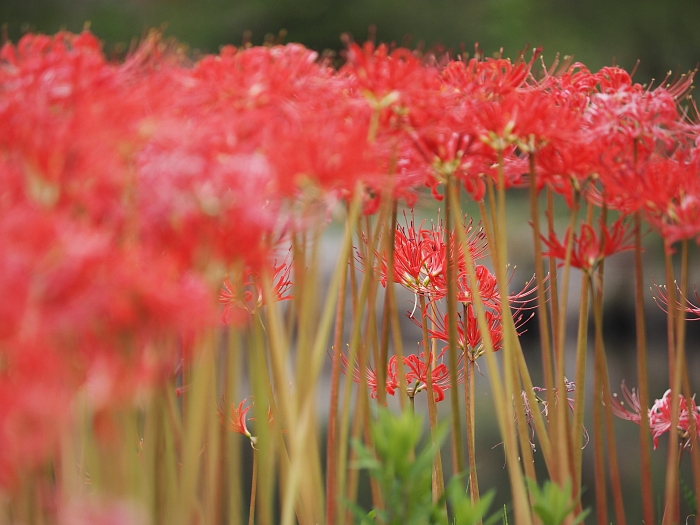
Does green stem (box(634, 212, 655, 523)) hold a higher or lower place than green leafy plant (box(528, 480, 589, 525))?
higher

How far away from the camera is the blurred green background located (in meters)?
1.68

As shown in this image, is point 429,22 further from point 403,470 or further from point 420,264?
point 403,470

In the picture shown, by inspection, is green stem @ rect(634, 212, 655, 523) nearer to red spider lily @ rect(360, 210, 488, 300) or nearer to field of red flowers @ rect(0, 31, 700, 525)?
field of red flowers @ rect(0, 31, 700, 525)

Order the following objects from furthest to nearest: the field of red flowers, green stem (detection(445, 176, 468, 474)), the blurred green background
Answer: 1. the blurred green background
2. green stem (detection(445, 176, 468, 474))
3. the field of red flowers

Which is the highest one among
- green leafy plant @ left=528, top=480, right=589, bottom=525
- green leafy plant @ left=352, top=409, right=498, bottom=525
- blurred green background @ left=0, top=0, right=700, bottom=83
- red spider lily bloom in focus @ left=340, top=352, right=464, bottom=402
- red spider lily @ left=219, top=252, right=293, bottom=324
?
blurred green background @ left=0, top=0, right=700, bottom=83

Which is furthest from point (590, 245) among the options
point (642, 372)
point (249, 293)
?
point (249, 293)

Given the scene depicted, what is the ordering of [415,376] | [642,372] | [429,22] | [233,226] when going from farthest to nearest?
[429,22]
[415,376]
[642,372]
[233,226]

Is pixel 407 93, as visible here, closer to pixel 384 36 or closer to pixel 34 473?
pixel 34 473

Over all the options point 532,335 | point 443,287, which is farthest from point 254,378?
point 532,335

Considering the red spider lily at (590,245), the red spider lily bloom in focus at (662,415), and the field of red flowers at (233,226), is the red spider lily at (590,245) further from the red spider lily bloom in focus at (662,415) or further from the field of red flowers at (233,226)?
the red spider lily bloom in focus at (662,415)

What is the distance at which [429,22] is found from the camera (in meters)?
1.84

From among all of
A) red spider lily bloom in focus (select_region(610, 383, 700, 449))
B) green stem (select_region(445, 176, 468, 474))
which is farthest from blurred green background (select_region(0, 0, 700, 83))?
green stem (select_region(445, 176, 468, 474))

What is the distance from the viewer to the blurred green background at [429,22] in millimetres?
1676

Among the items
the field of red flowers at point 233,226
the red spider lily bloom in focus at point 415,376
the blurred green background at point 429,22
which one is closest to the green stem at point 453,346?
the field of red flowers at point 233,226
